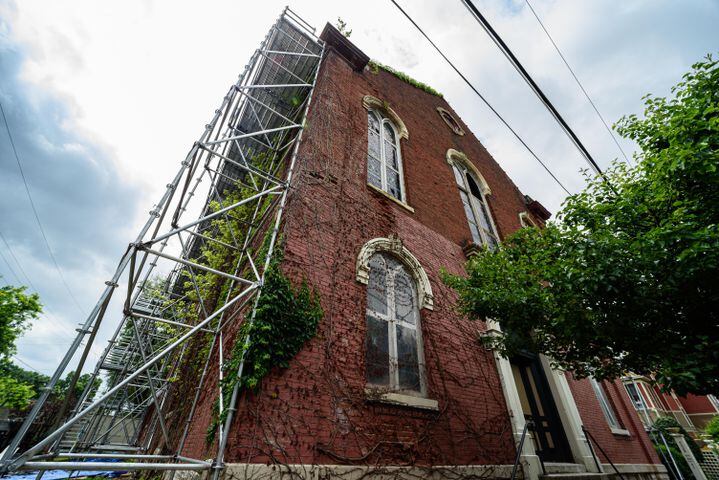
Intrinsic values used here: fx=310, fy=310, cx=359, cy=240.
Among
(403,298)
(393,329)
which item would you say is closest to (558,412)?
(403,298)

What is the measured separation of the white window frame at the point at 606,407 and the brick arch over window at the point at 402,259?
22.6ft

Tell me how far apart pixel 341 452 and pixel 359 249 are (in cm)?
309

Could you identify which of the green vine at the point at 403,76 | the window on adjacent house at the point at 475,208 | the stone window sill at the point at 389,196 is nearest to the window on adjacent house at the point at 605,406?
the window on adjacent house at the point at 475,208

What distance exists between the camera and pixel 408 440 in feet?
14.1

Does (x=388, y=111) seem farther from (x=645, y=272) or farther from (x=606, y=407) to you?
(x=606, y=407)

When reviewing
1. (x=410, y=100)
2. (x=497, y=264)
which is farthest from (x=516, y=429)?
(x=410, y=100)

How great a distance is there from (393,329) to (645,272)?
3.50 m

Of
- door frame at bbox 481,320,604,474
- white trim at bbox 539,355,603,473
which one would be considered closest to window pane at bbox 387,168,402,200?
door frame at bbox 481,320,604,474

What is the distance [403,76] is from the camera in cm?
1227

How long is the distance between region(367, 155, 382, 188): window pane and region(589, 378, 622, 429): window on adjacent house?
8550 mm

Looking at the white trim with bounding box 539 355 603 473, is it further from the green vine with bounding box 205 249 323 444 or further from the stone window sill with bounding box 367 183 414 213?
the green vine with bounding box 205 249 323 444

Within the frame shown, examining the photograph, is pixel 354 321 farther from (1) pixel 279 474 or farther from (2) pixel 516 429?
(2) pixel 516 429

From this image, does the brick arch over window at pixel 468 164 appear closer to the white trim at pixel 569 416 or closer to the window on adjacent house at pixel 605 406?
the white trim at pixel 569 416

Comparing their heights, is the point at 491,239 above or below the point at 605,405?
above
